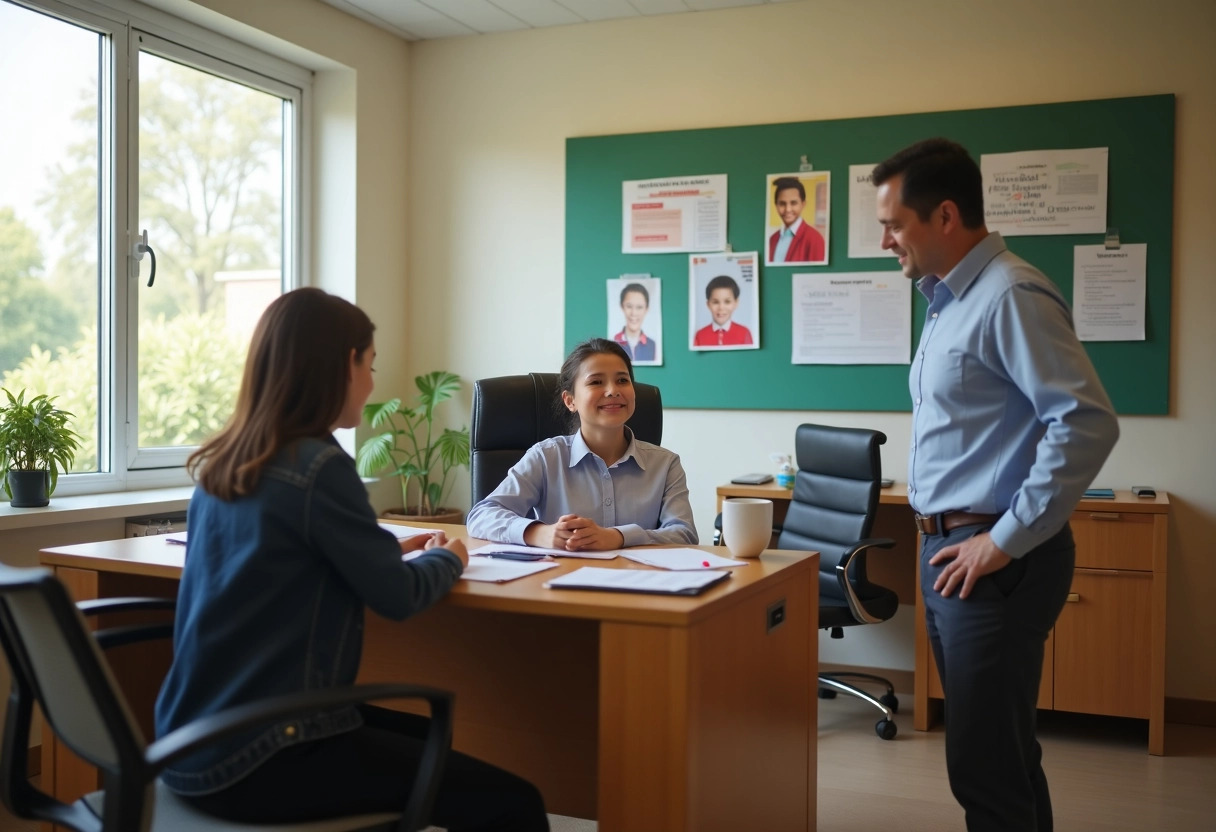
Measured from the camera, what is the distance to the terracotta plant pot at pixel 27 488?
322cm

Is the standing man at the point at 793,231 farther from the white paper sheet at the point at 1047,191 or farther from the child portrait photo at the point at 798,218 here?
the white paper sheet at the point at 1047,191

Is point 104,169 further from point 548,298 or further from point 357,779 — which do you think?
point 357,779

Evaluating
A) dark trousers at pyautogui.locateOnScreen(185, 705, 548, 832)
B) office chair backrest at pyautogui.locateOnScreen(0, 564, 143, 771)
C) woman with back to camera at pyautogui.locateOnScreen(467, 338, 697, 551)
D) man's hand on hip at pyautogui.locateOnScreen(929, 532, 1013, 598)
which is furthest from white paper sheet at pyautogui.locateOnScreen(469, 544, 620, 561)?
office chair backrest at pyautogui.locateOnScreen(0, 564, 143, 771)

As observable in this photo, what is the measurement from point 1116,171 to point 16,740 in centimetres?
377

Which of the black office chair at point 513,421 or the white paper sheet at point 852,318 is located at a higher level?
the white paper sheet at point 852,318

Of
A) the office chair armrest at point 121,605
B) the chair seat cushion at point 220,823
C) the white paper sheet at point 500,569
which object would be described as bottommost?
the chair seat cushion at point 220,823

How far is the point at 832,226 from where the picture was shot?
14.0 feet

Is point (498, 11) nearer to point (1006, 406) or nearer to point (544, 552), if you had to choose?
point (544, 552)

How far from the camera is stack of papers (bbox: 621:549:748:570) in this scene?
2.03 m

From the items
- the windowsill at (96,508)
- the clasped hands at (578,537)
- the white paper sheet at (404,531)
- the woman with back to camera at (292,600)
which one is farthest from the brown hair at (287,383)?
the windowsill at (96,508)

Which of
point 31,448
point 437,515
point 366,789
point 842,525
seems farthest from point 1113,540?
point 31,448

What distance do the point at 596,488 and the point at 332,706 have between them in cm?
132

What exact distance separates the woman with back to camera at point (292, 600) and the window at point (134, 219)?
226cm

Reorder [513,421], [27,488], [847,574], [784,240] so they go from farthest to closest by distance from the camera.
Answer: [784,240] → [847,574] → [27,488] → [513,421]
